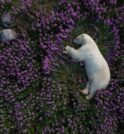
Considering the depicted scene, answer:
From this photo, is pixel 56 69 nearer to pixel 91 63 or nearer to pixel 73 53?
pixel 73 53

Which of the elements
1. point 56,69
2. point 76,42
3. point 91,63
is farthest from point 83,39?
point 56,69

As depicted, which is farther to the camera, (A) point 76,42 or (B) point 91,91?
(A) point 76,42

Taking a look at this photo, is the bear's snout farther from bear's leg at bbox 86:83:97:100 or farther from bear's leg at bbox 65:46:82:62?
bear's leg at bbox 86:83:97:100

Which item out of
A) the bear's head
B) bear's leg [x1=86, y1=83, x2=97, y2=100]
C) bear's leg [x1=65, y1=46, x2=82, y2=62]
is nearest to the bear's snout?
the bear's head

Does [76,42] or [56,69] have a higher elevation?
[76,42]

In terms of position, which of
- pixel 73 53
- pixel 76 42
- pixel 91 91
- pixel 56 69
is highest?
pixel 76 42

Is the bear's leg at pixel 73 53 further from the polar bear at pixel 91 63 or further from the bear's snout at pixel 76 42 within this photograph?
the bear's snout at pixel 76 42

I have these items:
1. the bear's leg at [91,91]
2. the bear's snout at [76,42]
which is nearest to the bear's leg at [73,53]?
the bear's snout at [76,42]
